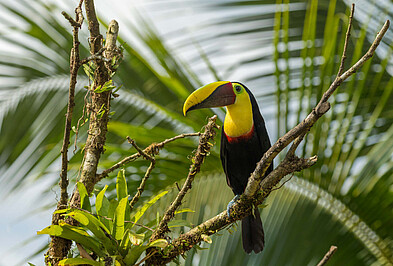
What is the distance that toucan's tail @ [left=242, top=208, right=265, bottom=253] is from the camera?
9.60 ft

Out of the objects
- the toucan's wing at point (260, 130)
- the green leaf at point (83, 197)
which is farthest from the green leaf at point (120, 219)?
the toucan's wing at point (260, 130)

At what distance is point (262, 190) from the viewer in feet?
6.90

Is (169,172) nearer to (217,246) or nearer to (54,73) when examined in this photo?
(217,246)

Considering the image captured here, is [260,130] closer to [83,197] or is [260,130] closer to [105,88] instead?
[105,88]

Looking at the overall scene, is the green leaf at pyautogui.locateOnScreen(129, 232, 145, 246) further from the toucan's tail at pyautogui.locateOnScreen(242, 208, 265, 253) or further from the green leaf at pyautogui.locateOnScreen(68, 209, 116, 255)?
the toucan's tail at pyautogui.locateOnScreen(242, 208, 265, 253)

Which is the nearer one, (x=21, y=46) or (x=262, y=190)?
(x=262, y=190)

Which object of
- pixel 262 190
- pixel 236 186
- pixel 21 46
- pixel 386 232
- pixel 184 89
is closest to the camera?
pixel 262 190

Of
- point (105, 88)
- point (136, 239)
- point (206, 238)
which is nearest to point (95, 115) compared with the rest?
point (105, 88)

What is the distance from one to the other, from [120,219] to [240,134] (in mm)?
1252

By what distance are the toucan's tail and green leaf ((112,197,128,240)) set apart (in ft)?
3.53

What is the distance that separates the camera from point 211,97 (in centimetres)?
285

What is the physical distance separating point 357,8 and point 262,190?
8.27 ft

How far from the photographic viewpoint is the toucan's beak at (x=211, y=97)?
9.16 feet

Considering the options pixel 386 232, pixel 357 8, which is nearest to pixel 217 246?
pixel 386 232
